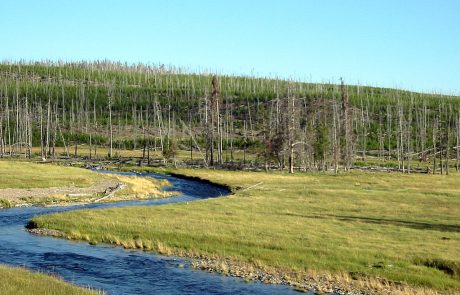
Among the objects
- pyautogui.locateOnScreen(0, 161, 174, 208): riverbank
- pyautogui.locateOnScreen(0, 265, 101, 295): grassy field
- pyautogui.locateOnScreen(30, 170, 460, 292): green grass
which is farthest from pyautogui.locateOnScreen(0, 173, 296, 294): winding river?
pyautogui.locateOnScreen(0, 161, 174, 208): riverbank

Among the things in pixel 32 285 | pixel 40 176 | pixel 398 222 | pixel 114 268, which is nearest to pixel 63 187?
pixel 40 176

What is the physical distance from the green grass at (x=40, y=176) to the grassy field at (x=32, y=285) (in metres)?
44.1

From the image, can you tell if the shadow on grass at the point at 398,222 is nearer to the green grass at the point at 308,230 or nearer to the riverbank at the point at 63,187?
the green grass at the point at 308,230

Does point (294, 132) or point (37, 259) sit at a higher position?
point (294, 132)

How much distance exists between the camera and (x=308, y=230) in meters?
45.2

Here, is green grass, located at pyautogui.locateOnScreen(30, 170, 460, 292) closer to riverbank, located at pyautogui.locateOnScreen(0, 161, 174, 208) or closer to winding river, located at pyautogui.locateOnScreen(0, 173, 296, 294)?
winding river, located at pyautogui.locateOnScreen(0, 173, 296, 294)

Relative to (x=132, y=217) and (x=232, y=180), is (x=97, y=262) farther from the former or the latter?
(x=232, y=180)

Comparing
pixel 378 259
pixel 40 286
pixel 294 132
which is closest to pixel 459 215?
pixel 378 259

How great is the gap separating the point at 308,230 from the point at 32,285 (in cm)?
2468

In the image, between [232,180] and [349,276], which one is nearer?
[349,276]

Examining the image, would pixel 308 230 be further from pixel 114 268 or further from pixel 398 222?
pixel 114 268

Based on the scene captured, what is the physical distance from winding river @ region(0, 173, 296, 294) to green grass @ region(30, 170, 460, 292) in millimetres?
2440

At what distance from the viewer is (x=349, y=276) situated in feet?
108

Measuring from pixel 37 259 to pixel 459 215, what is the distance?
1600 inches
